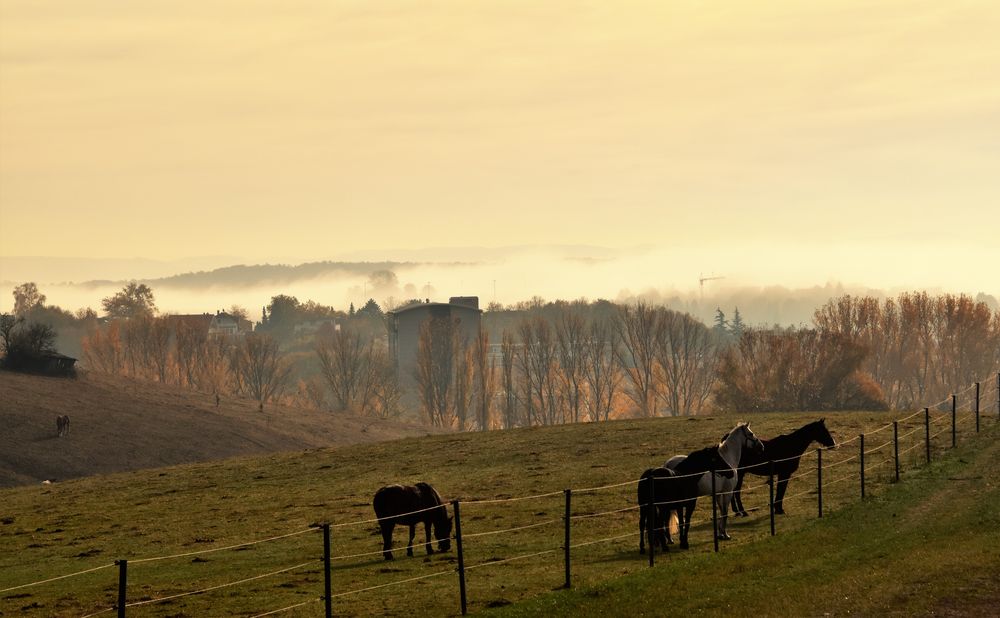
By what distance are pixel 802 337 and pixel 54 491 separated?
7238 cm

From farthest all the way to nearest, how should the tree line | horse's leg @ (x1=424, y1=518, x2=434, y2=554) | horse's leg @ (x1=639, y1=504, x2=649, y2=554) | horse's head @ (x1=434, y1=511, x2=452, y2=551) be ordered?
the tree line → horse's head @ (x1=434, y1=511, x2=452, y2=551) → horse's leg @ (x1=424, y1=518, x2=434, y2=554) → horse's leg @ (x1=639, y1=504, x2=649, y2=554)

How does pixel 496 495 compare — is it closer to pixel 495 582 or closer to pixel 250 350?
pixel 495 582

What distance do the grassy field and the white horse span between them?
77 cm

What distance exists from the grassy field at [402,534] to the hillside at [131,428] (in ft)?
59.3

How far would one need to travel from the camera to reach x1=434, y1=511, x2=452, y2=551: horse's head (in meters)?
29.5

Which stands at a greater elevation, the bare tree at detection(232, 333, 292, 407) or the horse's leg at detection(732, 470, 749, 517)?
the bare tree at detection(232, 333, 292, 407)

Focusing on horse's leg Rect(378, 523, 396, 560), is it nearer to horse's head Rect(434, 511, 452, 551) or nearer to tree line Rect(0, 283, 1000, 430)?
horse's head Rect(434, 511, 452, 551)

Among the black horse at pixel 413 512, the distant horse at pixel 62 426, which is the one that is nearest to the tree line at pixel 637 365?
the distant horse at pixel 62 426

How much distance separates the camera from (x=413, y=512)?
2938 centimetres

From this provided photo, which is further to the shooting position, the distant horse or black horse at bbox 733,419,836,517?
the distant horse

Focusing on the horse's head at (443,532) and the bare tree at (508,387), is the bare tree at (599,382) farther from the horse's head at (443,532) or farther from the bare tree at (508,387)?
the horse's head at (443,532)

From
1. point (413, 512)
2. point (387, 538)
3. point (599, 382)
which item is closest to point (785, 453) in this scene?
point (413, 512)

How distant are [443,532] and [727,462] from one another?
7.07m

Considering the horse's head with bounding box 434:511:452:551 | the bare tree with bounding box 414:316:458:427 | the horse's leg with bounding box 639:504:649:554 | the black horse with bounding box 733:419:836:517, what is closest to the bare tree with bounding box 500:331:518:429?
the bare tree with bounding box 414:316:458:427
